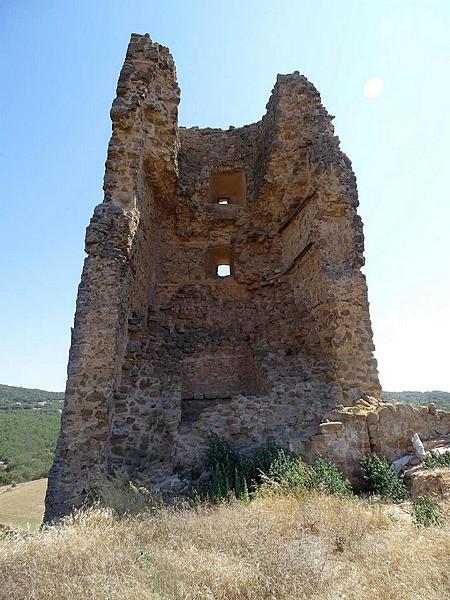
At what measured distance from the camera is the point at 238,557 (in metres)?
2.72

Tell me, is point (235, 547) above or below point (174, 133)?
below

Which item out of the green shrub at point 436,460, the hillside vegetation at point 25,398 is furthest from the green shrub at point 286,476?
the hillside vegetation at point 25,398

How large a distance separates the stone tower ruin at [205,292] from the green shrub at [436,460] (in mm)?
1610

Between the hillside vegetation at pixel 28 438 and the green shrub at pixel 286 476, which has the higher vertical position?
the green shrub at pixel 286 476

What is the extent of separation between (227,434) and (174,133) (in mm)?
6287

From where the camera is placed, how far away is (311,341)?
24.4 feet

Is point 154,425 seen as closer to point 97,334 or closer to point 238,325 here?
point 97,334

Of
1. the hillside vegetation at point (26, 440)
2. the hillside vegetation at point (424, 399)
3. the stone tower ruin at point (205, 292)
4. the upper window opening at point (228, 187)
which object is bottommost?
the hillside vegetation at point (26, 440)

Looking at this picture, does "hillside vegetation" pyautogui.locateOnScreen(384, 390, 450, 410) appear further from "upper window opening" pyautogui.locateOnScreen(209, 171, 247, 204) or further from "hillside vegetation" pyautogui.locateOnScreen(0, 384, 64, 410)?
"hillside vegetation" pyautogui.locateOnScreen(0, 384, 64, 410)

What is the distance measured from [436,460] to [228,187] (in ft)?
28.4

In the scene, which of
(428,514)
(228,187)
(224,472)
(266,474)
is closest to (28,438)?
(228,187)

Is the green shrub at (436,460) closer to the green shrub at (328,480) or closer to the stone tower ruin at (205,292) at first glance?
the green shrub at (328,480)

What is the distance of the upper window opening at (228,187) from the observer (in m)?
10.5

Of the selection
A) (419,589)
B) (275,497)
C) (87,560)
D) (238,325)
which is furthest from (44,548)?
(238,325)
